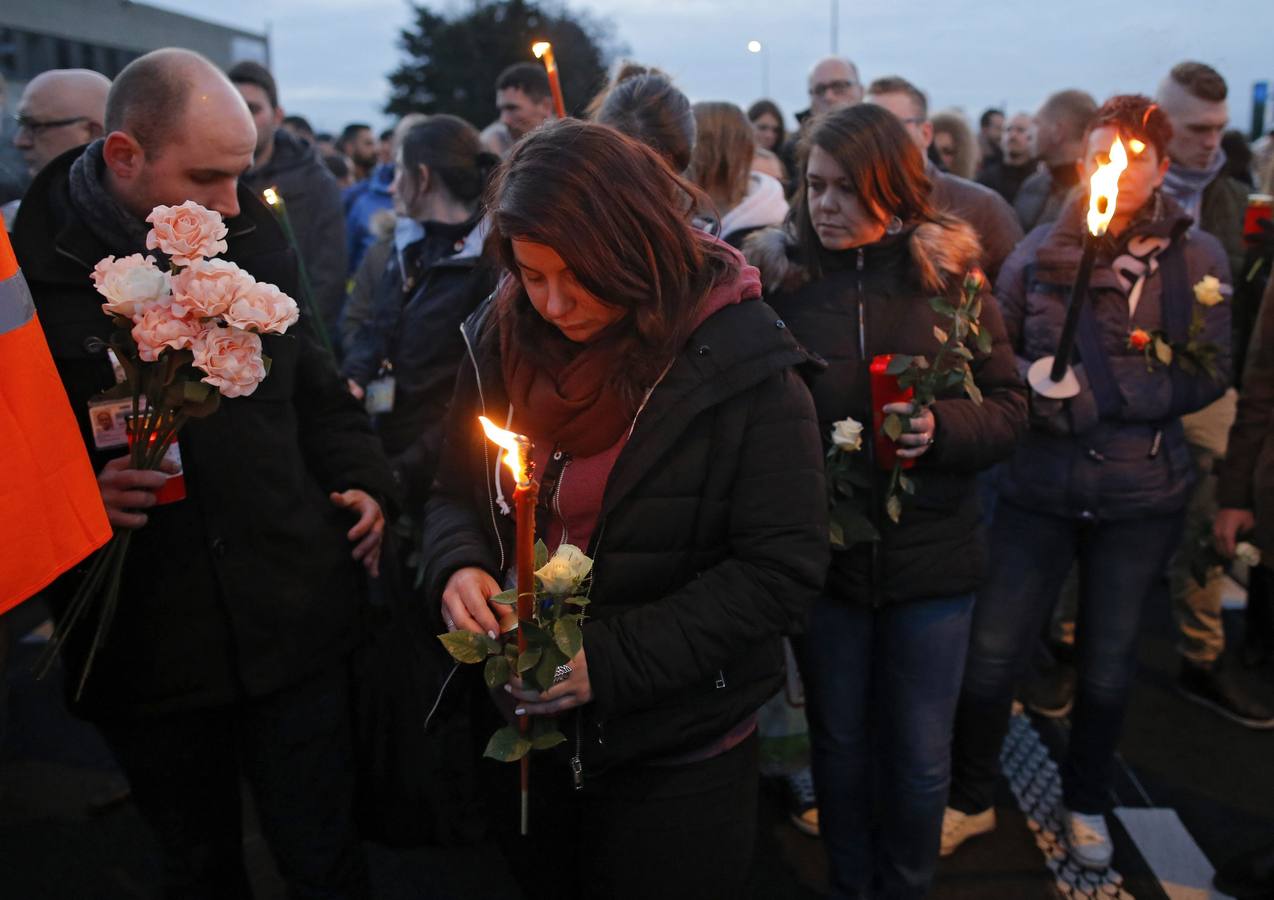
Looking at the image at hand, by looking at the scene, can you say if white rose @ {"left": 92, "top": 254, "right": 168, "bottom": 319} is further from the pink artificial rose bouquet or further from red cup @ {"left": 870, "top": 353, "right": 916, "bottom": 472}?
red cup @ {"left": 870, "top": 353, "right": 916, "bottom": 472}

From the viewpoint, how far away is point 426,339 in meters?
3.49

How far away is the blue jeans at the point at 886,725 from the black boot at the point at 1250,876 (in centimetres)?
74

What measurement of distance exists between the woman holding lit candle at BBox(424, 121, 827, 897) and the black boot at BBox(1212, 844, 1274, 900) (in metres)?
1.43

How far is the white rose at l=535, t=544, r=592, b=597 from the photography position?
1.47 meters

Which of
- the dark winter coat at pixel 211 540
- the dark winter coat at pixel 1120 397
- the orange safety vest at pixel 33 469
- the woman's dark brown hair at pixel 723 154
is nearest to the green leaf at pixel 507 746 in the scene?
the orange safety vest at pixel 33 469

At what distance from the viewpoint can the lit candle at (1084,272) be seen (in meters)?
2.23

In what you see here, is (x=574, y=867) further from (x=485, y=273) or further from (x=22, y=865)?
(x=22, y=865)

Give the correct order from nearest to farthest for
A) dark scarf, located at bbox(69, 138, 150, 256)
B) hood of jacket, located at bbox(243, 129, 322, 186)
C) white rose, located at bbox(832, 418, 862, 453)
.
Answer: dark scarf, located at bbox(69, 138, 150, 256) → white rose, located at bbox(832, 418, 862, 453) → hood of jacket, located at bbox(243, 129, 322, 186)

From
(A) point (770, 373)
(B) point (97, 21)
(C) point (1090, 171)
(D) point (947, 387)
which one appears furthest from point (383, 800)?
(B) point (97, 21)

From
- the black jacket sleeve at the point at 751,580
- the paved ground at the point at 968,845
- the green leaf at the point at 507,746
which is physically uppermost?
the black jacket sleeve at the point at 751,580

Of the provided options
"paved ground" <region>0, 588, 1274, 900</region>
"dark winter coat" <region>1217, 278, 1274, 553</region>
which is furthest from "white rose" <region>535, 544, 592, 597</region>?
"dark winter coat" <region>1217, 278, 1274, 553</region>

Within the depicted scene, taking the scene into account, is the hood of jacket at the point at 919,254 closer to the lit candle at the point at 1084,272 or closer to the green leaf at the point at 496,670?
the lit candle at the point at 1084,272

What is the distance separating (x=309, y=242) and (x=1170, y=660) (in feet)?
15.4

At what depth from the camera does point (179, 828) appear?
2.39 metres
